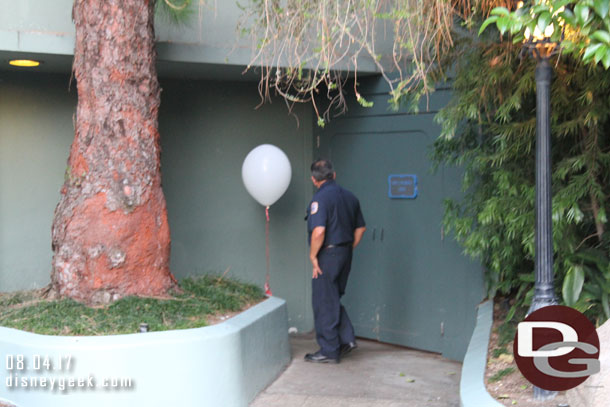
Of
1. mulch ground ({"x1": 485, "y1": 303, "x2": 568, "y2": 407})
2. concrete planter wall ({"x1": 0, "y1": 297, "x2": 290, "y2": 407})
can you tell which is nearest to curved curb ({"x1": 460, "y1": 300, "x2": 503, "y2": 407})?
mulch ground ({"x1": 485, "y1": 303, "x2": 568, "y2": 407})

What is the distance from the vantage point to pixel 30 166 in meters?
7.43

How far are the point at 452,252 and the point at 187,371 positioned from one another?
10.7 feet

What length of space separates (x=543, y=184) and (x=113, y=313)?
2.93 m

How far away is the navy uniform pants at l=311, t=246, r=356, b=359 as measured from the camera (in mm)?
6531

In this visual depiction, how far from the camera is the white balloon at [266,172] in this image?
7344 mm

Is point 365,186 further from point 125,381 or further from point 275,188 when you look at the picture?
point 125,381

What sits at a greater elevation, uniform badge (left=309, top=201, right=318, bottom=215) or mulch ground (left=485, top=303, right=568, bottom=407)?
uniform badge (left=309, top=201, right=318, bottom=215)

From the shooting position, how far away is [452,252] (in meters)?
7.18

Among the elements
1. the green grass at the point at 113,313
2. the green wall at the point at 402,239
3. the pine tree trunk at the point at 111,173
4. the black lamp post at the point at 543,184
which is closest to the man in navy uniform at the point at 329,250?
the green grass at the point at 113,313

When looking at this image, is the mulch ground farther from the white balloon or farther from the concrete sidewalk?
the white balloon

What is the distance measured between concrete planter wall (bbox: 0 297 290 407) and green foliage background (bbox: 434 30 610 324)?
6.63 ft

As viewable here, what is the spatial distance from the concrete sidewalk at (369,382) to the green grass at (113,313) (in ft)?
2.46

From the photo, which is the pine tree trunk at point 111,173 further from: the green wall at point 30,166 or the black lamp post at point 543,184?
the black lamp post at point 543,184

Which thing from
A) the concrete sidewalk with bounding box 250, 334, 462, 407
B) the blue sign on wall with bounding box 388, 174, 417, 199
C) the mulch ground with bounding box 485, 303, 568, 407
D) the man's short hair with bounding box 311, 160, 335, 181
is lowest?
the concrete sidewalk with bounding box 250, 334, 462, 407
